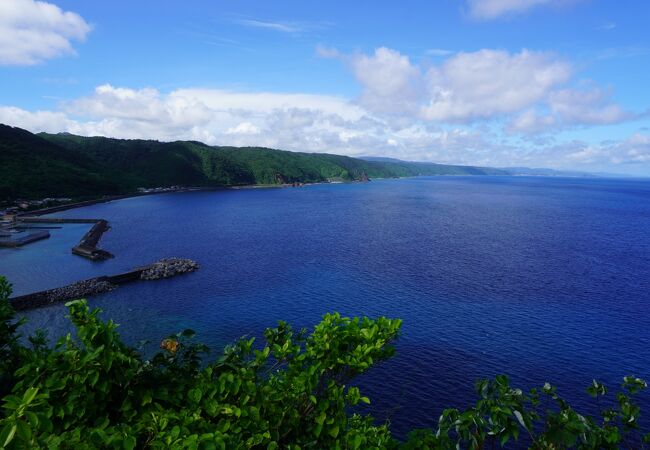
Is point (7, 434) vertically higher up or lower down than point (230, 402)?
higher up

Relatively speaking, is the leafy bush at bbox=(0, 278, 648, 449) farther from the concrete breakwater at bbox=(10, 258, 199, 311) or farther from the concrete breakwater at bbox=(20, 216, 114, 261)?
the concrete breakwater at bbox=(20, 216, 114, 261)

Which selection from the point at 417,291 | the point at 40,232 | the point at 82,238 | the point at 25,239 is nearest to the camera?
the point at 417,291

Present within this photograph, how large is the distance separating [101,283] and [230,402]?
194 feet

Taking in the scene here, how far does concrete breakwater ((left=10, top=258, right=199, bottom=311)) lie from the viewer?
169 feet

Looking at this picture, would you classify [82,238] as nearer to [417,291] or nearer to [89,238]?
[89,238]

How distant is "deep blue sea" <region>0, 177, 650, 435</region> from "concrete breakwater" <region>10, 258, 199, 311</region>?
7.61 feet

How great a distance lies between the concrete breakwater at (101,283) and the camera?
2030 inches

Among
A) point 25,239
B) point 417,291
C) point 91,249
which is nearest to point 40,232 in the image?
point 25,239

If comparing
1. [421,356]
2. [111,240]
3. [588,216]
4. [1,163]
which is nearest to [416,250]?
[421,356]

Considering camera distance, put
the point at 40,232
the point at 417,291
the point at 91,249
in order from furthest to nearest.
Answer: the point at 40,232 < the point at 91,249 < the point at 417,291

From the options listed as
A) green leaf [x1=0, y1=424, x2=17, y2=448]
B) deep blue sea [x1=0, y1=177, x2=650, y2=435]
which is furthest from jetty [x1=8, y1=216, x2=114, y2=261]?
green leaf [x1=0, y1=424, x2=17, y2=448]

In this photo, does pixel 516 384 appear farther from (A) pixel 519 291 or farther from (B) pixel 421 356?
(A) pixel 519 291

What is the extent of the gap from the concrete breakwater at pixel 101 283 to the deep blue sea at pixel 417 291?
2321 mm

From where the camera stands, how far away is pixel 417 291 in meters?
57.8
